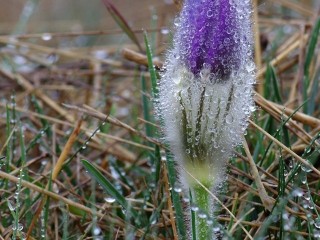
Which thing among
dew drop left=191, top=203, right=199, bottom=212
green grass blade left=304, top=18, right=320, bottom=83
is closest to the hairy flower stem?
dew drop left=191, top=203, right=199, bottom=212

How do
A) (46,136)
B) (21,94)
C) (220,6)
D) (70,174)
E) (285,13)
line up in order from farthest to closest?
(285,13) < (21,94) < (46,136) < (70,174) < (220,6)

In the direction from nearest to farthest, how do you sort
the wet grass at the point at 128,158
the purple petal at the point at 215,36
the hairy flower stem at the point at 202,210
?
1. the purple petal at the point at 215,36
2. the hairy flower stem at the point at 202,210
3. the wet grass at the point at 128,158

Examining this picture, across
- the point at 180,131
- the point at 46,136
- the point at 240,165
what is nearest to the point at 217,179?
the point at 180,131

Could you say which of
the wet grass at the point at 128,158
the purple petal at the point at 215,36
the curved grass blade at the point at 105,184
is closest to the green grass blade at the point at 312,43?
the wet grass at the point at 128,158

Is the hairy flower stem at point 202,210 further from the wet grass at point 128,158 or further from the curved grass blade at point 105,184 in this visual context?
the curved grass blade at point 105,184

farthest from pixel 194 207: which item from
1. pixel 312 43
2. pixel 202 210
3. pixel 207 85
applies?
pixel 312 43

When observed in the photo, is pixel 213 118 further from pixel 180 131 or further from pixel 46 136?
pixel 46 136

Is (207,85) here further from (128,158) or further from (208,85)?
(128,158)
